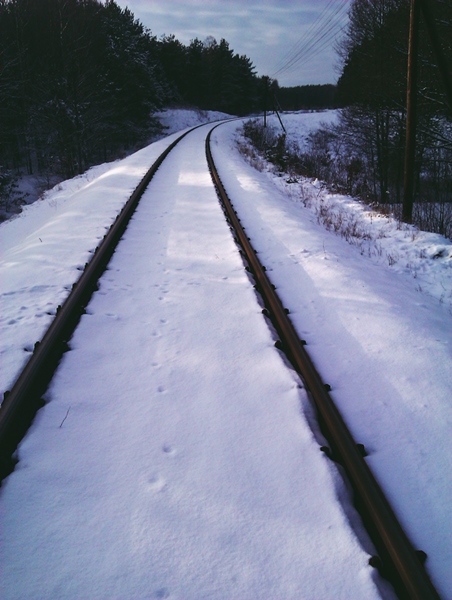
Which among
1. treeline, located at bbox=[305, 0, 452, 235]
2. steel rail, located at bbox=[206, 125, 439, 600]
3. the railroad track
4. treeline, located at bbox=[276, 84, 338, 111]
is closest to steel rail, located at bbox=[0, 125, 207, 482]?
the railroad track

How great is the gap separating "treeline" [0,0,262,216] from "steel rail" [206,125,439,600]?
22.5 m

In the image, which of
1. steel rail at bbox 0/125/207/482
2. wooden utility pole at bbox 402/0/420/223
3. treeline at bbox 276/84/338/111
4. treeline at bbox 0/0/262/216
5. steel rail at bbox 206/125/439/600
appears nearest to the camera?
steel rail at bbox 206/125/439/600

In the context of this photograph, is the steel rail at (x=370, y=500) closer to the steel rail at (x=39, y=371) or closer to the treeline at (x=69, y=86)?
the steel rail at (x=39, y=371)

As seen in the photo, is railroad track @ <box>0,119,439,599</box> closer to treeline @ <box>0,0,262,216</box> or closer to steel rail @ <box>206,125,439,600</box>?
steel rail @ <box>206,125,439,600</box>

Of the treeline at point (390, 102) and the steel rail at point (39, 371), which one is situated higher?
the treeline at point (390, 102)

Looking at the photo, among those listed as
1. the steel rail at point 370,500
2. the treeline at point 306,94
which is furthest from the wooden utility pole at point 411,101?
the treeline at point 306,94

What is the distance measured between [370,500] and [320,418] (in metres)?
0.63

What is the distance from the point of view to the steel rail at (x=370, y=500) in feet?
4.74

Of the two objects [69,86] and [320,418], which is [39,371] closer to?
[320,418]

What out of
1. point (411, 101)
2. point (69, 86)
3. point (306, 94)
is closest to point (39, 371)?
point (411, 101)

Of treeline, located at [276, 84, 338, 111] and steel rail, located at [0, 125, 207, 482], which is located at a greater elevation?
treeline, located at [276, 84, 338, 111]

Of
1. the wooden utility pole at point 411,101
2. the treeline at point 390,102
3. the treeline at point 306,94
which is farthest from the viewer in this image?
the treeline at point 306,94

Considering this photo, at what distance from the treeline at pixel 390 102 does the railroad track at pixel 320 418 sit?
693 centimetres

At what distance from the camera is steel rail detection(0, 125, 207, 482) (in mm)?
2102
